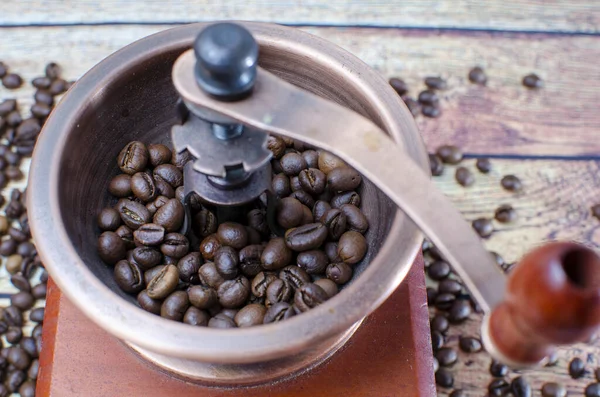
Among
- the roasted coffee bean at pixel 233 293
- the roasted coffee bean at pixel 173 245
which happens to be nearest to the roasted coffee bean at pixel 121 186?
the roasted coffee bean at pixel 173 245

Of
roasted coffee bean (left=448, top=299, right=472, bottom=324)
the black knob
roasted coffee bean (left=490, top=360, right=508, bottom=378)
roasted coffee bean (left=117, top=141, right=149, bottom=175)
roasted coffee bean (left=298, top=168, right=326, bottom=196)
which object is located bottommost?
roasted coffee bean (left=490, top=360, right=508, bottom=378)

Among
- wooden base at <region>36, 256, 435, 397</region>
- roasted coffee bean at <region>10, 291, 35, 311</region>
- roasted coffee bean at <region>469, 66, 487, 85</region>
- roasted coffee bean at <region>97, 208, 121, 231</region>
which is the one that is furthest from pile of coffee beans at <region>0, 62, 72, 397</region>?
roasted coffee bean at <region>469, 66, 487, 85</region>

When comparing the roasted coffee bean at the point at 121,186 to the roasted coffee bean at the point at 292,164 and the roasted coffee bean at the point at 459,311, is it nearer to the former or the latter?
the roasted coffee bean at the point at 292,164

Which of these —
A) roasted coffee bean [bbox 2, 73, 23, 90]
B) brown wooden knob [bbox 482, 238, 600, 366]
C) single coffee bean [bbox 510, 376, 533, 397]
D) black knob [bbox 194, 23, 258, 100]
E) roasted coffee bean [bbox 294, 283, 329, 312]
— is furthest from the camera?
roasted coffee bean [bbox 2, 73, 23, 90]

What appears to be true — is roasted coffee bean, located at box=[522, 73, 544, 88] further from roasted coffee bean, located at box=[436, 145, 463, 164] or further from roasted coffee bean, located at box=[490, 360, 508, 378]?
roasted coffee bean, located at box=[490, 360, 508, 378]

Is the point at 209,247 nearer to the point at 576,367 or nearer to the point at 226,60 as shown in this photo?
the point at 226,60

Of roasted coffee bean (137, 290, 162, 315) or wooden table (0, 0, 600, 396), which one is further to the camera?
wooden table (0, 0, 600, 396)
